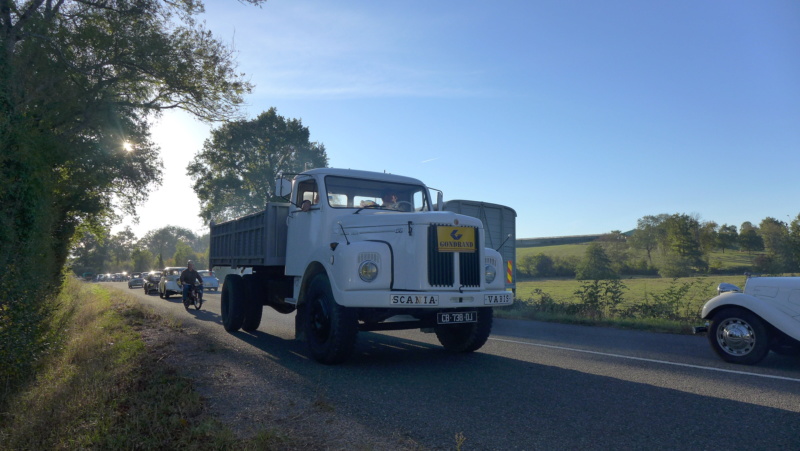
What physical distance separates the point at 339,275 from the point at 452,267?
1.46 meters

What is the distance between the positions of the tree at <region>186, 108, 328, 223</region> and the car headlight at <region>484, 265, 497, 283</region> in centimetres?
3595

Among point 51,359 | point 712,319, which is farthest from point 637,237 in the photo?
point 51,359

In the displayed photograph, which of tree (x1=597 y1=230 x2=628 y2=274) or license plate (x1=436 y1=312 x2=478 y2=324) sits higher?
tree (x1=597 y1=230 x2=628 y2=274)

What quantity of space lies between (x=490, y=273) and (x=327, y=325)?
2343 millimetres

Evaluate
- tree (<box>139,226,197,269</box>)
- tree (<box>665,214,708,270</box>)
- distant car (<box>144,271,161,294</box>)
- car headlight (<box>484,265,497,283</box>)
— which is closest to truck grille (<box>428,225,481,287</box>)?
car headlight (<box>484,265,497,283</box>)

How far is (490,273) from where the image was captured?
6887mm

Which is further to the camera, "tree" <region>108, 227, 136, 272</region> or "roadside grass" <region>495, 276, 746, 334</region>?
"tree" <region>108, 227, 136, 272</region>

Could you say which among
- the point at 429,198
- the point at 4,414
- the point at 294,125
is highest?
the point at 294,125

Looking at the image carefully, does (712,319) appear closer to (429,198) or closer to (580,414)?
(580,414)

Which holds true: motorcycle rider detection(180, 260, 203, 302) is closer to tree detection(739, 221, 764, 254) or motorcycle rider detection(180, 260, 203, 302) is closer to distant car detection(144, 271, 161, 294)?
distant car detection(144, 271, 161, 294)

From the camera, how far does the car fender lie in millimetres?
5926

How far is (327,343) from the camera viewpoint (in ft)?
20.9

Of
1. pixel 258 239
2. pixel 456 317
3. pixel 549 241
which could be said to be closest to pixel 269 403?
pixel 456 317

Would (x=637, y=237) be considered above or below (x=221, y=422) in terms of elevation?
above
